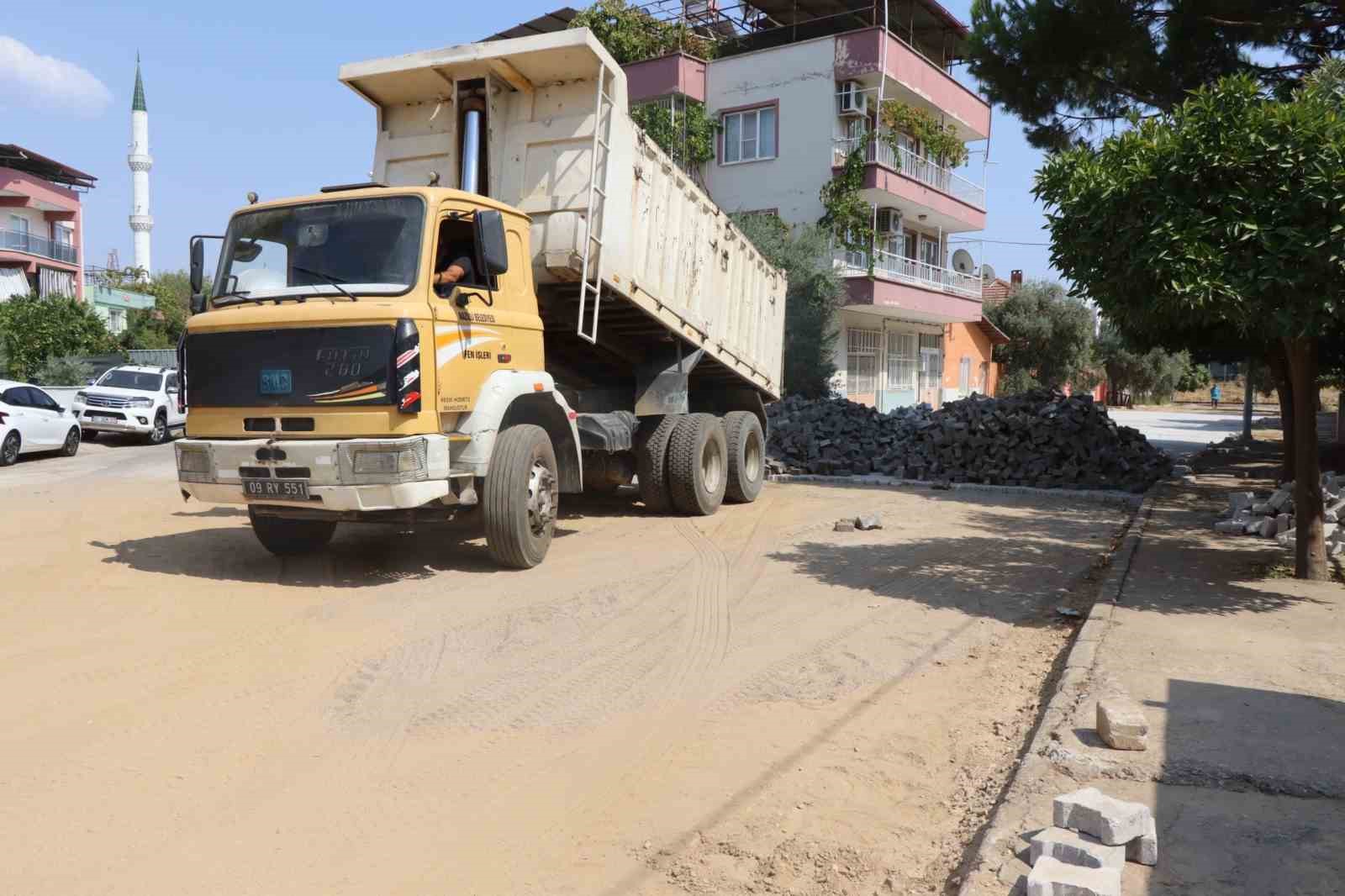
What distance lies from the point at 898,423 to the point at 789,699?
1325cm

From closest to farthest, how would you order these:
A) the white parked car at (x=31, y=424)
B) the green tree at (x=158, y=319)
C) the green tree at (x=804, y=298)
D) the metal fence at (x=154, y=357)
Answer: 1. the white parked car at (x=31, y=424)
2. the green tree at (x=804, y=298)
3. the metal fence at (x=154, y=357)
4. the green tree at (x=158, y=319)

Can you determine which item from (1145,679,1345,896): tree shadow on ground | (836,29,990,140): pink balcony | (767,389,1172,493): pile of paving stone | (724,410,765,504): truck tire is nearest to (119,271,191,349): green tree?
(836,29,990,140): pink balcony

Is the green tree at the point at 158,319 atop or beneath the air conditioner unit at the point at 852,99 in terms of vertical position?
beneath

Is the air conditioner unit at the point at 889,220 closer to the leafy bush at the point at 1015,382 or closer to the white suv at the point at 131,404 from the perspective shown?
the leafy bush at the point at 1015,382

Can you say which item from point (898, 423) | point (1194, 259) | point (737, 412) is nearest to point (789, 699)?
point (1194, 259)

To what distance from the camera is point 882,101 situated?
28.0 m

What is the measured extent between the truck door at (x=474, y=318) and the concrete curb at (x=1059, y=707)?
4.47 meters

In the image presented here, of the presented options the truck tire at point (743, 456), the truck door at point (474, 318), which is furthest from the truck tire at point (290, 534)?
the truck tire at point (743, 456)

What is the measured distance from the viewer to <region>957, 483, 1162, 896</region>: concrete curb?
355 cm

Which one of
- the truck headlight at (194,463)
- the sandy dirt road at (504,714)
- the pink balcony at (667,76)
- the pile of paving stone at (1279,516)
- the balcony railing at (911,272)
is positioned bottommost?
the sandy dirt road at (504,714)

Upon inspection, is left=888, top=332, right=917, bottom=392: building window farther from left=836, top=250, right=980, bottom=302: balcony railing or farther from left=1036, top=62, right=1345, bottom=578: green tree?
left=1036, top=62, right=1345, bottom=578: green tree

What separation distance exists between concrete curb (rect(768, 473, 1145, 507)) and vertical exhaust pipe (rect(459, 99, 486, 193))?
8566mm

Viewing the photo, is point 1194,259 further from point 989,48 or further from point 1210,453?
point 1210,453

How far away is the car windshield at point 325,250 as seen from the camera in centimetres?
731
